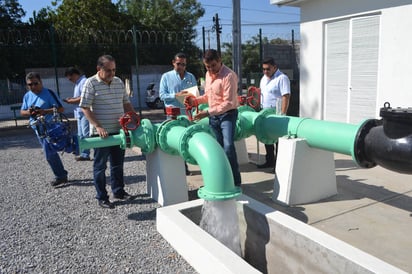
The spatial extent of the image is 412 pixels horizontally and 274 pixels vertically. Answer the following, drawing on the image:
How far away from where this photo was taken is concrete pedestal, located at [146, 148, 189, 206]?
163 inches

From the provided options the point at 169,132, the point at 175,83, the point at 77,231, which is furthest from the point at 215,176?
the point at 175,83

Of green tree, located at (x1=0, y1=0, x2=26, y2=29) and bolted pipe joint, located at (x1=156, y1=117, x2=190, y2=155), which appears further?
green tree, located at (x1=0, y1=0, x2=26, y2=29)

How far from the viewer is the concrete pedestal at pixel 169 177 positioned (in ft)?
13.6

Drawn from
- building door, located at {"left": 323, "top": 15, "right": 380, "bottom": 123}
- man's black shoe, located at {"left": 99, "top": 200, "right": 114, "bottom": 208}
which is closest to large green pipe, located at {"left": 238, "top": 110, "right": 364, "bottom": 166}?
man's black shoe, located at {"left": 99, "top": 200, "right": 114, "bottom": 208}

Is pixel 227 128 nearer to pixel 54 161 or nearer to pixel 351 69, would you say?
pixel 54 161

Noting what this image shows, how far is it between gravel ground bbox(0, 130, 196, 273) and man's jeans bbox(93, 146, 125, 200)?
0.61ft

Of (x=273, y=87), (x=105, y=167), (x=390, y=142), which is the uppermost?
(x=273, y=87)

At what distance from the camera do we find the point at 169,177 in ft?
13.7

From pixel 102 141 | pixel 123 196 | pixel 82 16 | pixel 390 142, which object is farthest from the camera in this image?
pixel 82 16

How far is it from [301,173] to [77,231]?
7.79ft

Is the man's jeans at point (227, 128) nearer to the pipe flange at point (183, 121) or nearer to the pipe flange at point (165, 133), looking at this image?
the pipe flange at point (183, 121)

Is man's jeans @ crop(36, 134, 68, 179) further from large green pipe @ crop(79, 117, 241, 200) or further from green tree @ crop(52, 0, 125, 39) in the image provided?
green tree @ crop(52, 0, 125, 39)

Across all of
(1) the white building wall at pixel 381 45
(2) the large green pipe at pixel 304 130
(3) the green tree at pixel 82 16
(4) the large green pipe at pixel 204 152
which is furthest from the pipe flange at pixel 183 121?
(3) the green tree at pixel 82 16

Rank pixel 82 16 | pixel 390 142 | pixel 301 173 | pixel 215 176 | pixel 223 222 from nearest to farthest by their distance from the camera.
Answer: pixel 390 142, pixel 215 176, pixel 223 222, pixel 301 173, pixel 82 16
